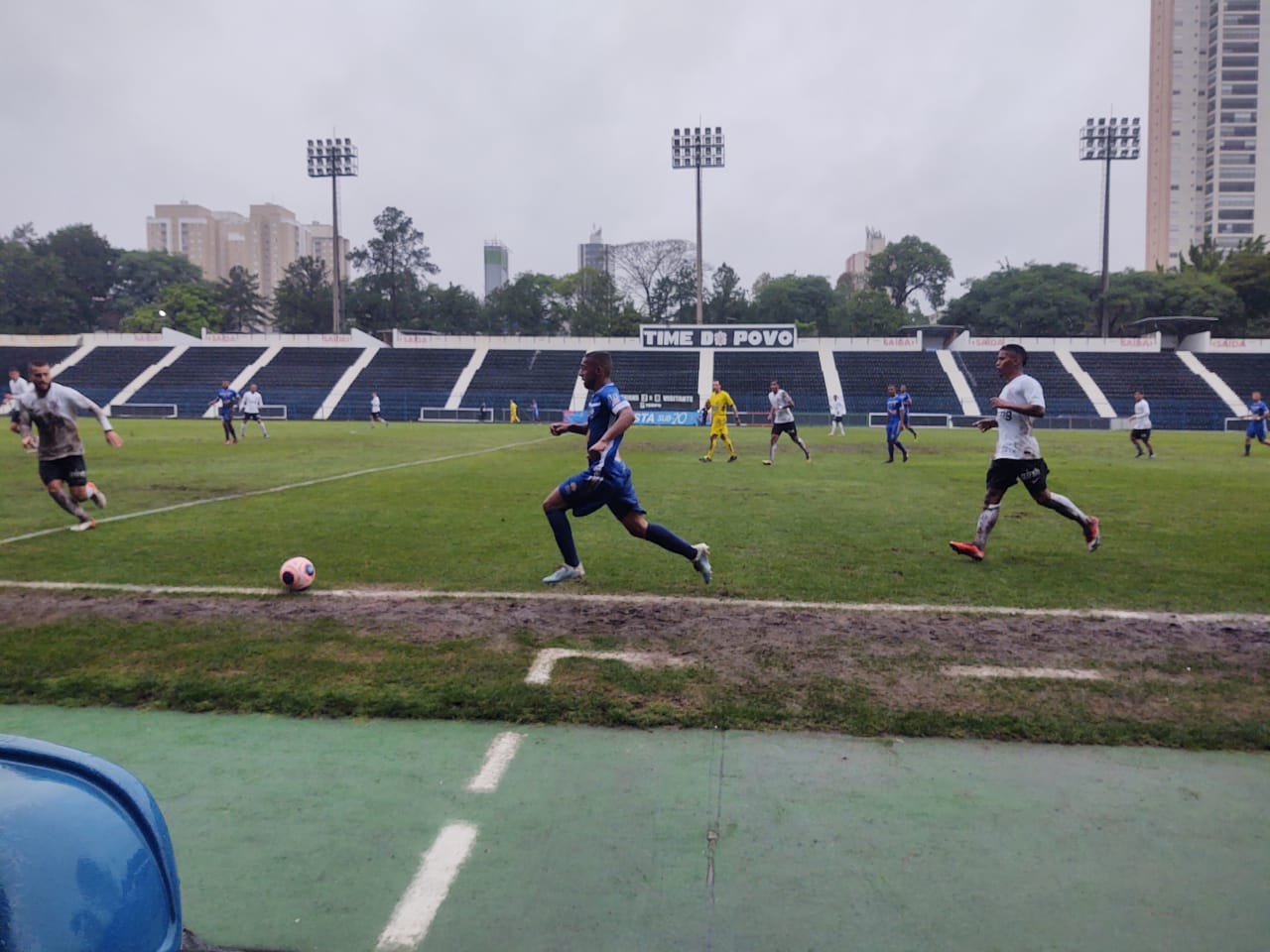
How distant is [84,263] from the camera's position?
89.6m

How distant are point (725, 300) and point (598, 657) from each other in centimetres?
8762

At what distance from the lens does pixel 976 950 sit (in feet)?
7.74

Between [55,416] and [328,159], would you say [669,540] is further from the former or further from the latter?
[328,159]

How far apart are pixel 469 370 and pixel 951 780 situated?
53.4 m

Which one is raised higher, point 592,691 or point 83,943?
point 83,943

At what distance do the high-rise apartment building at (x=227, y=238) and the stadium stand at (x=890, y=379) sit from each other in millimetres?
125442

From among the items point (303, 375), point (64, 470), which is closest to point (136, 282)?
point (303, 375)

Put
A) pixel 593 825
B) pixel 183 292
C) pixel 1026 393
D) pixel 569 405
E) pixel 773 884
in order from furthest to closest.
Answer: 1. pixel 183 292
2. pixel 569 405
3. pixel 1026 393
4. pixel 593 825
5. pixel 773 884

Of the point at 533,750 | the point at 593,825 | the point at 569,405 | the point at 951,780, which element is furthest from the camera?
the point at 569,405

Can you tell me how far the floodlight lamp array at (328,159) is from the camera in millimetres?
57844

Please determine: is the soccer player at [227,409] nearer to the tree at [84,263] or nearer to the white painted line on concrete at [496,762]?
the white painted line on concrete at [496,762]

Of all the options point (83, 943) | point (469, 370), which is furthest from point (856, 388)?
point (83, 943)

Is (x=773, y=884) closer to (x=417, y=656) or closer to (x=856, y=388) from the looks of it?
(x=417, y=656)

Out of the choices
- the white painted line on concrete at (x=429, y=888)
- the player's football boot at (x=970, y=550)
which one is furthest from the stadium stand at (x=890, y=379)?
the white painted line on concrete at (x=429, y=888)
